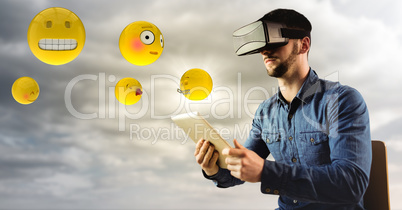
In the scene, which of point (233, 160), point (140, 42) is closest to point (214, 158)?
point (233, 160)

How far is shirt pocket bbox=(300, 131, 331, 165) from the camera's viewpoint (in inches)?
79.5

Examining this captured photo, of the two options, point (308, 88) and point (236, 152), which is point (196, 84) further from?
point (236, 152)

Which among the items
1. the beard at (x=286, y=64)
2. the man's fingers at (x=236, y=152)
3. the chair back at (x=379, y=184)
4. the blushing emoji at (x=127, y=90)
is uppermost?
the blushing emoji at (x=127, y=90)

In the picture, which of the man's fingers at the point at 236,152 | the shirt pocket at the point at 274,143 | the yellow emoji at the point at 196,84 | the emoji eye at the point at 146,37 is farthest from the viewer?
the yellow emoji at the point at 196,84

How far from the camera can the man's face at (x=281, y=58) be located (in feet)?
7.05

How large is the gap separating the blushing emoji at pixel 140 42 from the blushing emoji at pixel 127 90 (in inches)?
16.8

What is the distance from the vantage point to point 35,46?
292 cm

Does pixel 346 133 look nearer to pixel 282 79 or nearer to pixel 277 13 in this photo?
pixel 282 79

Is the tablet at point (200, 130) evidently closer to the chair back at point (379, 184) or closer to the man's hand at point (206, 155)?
the man's hand at point (206, 155)

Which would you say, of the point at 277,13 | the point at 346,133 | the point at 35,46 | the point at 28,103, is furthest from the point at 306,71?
the point at 28,103

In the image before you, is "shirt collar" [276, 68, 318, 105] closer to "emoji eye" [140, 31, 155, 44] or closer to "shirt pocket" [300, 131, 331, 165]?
"shirt pocket" [300, 131, 331, 165]

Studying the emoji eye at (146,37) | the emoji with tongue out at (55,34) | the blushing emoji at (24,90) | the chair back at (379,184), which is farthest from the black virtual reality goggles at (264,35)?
the blushing emoji at (24,90)

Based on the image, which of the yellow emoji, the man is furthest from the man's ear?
the yellow emoji

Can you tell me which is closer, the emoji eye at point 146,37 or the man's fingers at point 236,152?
the man's fingers at point 236,152
